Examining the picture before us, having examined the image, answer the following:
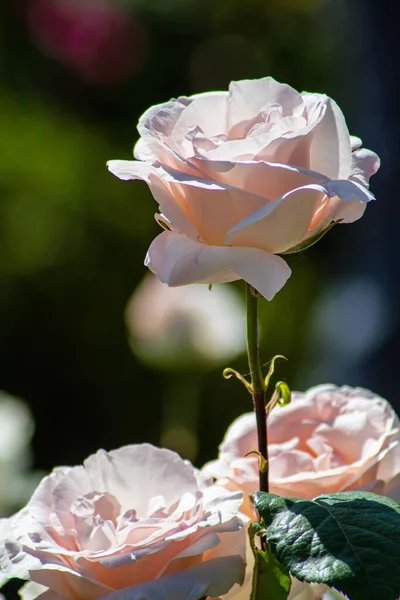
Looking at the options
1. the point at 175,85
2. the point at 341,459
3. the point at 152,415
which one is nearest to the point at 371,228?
the point at 152,415

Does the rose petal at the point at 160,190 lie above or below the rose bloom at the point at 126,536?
above

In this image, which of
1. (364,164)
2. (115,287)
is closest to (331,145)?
(364,164)

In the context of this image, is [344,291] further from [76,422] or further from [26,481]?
Result: [26,481]

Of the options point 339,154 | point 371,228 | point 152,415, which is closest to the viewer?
point 339,154

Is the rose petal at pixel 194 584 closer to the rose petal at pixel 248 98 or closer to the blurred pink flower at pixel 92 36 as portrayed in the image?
the rose petal at pixel 248 98

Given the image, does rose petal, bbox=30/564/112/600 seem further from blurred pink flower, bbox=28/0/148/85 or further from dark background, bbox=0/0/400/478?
blurred pink flower, bbox=28/0/148/85

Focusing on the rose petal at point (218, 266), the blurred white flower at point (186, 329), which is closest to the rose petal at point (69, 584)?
the rose petal at point (218, 266)

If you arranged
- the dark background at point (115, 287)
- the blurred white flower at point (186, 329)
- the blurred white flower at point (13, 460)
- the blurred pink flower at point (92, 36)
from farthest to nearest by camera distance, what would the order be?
the blurred pink flower at point (92, 36), the dark background at point (115, 287), the blurred white flower at point (186, 329), the blurred white flower at point (13, 460)

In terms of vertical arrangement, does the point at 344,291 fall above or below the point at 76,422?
above
